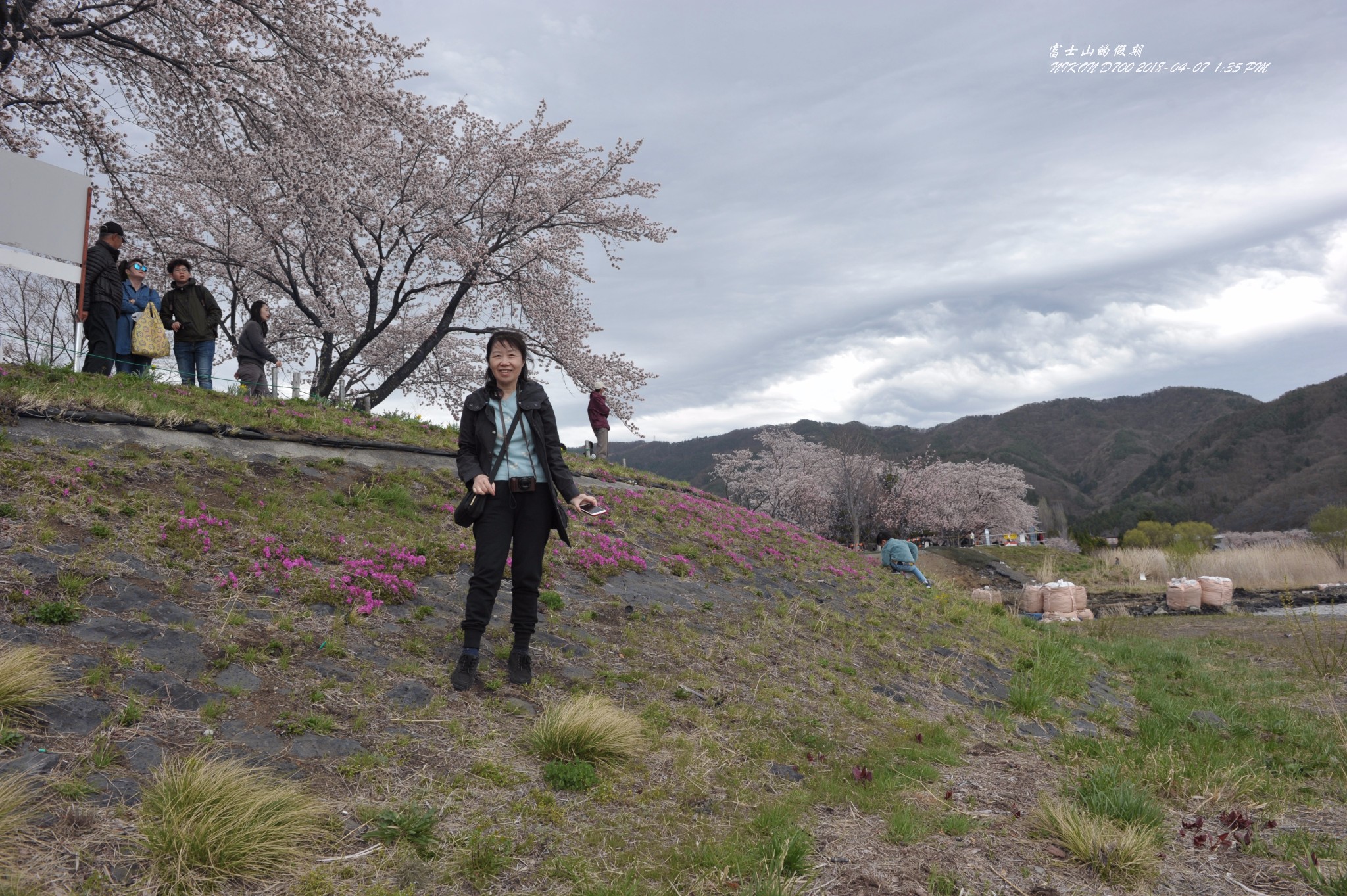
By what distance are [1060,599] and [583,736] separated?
16.1 m

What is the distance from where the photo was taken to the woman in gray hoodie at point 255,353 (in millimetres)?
11859

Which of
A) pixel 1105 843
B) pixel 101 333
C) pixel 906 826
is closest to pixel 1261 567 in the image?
pixel 1105 843

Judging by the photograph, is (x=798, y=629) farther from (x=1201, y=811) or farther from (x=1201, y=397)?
(x=1201, y=397)

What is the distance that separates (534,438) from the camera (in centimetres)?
502

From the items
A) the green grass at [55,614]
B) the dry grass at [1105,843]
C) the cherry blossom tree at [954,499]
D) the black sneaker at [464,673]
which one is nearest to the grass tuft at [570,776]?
the black sneaker at [464,673]

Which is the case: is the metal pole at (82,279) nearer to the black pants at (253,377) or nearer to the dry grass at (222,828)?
the black pants at (253,377)

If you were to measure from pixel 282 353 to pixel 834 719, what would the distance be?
25059 mm

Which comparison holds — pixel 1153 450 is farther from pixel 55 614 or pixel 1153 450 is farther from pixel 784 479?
pixel 55 614

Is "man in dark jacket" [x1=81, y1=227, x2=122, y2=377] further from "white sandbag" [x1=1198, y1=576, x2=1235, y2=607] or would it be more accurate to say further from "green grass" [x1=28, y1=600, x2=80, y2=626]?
"white sandbag" [x1=1198, y1=576, x2=1235, y2=607]

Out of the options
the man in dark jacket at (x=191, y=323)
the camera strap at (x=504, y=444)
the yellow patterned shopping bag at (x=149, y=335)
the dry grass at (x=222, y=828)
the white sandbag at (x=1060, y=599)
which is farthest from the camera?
the white sandbag at (x=1060, y=599)

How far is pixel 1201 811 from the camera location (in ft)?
14.7

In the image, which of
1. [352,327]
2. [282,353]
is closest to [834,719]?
[352,327]

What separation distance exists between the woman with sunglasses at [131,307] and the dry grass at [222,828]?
930 cm

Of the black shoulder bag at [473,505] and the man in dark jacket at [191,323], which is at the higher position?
the man in dark jacket at [191,323]
